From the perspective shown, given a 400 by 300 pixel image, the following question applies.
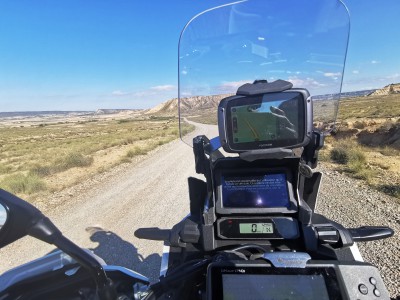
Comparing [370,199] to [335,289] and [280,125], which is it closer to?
[280,125]

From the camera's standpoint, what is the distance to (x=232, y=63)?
264cm

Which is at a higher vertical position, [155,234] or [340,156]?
[155,234]

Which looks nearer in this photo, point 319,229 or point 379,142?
point 319,229

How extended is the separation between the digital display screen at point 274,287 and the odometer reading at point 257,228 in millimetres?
789

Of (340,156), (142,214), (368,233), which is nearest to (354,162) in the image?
(340,156)

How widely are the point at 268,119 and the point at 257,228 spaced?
63 cm

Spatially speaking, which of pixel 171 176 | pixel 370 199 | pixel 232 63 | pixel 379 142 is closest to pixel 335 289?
pixel 232 63

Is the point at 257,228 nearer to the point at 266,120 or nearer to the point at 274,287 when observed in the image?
the point at 266,120

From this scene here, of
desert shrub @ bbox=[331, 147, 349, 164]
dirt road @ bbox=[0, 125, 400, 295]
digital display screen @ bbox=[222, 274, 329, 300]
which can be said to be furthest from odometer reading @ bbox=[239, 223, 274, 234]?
desert shrub @ bbox=[331, 147, 349, 164]

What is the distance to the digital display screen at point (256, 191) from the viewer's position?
1.99 metres

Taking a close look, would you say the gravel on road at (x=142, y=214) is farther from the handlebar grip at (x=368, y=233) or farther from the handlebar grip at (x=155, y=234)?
the handlebar grip at (x=155, y=234)

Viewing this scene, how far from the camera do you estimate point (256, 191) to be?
79.7 inches

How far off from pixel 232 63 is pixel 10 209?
79.0 inches

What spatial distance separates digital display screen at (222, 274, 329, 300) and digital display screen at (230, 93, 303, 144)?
894 mm
